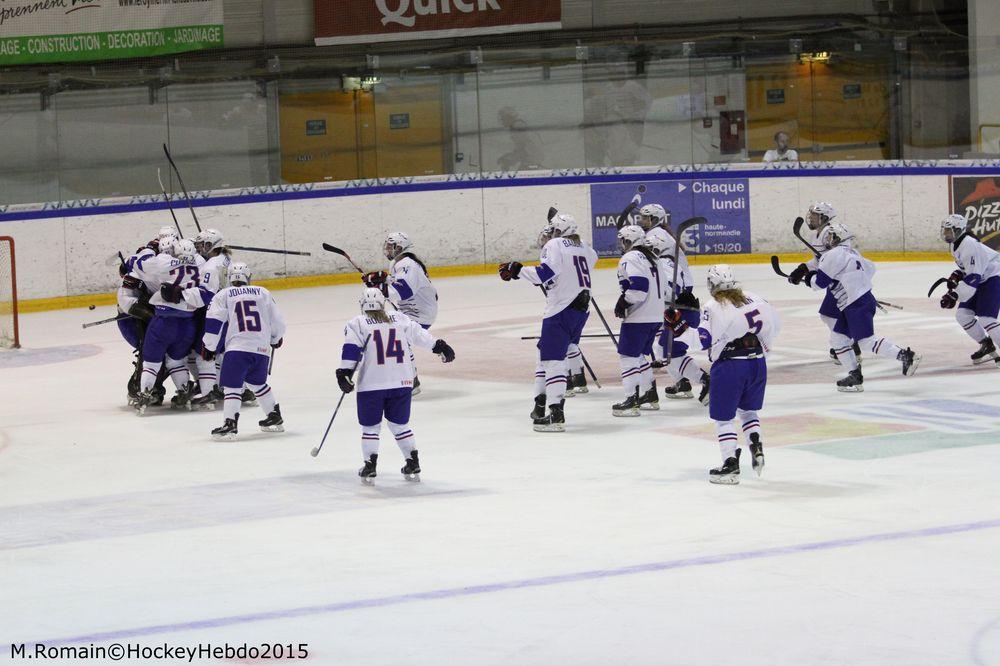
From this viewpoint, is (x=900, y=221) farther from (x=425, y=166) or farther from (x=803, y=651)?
(x=803, y=651)

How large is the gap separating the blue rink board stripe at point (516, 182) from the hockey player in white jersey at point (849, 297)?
25.9ft

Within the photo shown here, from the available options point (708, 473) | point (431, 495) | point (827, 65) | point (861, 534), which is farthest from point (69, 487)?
point (827, 65)

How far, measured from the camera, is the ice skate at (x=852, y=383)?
11602 millimetres

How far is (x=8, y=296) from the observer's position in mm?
16781

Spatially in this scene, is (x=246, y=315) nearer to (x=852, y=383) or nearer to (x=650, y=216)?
(x=650, y=216)

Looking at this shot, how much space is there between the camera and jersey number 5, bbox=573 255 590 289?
10.8 metres

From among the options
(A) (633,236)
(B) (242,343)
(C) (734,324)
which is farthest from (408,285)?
(C) (734,324)

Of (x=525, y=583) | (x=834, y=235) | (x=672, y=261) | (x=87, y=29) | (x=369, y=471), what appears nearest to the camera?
(x=525, y=583)

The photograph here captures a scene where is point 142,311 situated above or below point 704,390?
above

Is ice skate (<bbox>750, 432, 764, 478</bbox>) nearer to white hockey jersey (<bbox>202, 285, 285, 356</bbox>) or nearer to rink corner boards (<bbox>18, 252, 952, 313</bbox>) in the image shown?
white hockey jersey (<bbox>202, 285, 285, 356</bbox>)

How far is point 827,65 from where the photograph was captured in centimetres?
2100

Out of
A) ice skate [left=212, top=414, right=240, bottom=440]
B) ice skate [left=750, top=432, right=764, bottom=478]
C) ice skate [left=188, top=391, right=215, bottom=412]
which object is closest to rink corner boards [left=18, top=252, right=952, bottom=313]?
ice skate [left=188, top=391, right=215, bottom=412]

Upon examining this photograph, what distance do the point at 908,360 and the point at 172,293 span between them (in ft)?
18.7

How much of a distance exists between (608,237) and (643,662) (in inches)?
597
